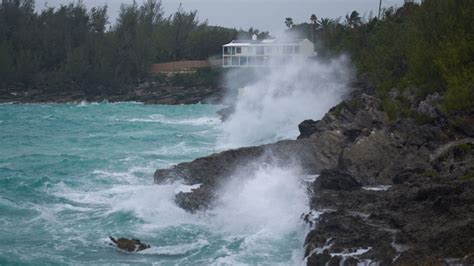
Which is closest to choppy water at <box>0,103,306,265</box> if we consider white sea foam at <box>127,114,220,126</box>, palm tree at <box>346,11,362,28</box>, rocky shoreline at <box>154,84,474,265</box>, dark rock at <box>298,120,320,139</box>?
rocky shoreline at <box>154,84,474,265</box>

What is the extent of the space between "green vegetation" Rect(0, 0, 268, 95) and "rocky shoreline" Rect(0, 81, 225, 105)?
118cm

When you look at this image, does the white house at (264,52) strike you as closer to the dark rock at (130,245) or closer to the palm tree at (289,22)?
the palm tree at (289,22)

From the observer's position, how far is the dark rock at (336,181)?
777 inches

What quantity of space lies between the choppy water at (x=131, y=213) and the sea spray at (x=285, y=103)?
3.48 meters

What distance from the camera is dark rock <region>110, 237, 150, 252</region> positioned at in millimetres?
17234

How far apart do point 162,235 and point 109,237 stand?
1359mm

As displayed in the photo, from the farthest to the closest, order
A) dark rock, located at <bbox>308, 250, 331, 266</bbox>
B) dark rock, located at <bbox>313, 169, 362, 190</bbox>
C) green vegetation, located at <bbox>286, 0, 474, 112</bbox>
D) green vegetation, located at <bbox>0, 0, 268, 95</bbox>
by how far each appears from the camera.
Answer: green vegetation, located at <bbox>0, 0, 268, 95</bbox> < green vegetation, located at <bbox>286, 0, 474, 112</bbox> < dark rock, located at <bbox>313, 169, 362, 190</bbox> < dark rock, located at <bbox>308, 250, 331, 266</bbox>

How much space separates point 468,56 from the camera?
2628 cm

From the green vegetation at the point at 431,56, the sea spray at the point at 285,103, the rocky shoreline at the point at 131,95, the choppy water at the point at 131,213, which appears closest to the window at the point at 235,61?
the rocky shoreline at the point at 131,95

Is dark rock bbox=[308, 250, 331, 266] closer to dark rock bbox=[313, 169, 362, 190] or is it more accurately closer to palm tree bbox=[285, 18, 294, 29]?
dark rock bbox=[313, 169, 362, 190]

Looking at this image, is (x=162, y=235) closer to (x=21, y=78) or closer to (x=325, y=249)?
(x=325, y=249)

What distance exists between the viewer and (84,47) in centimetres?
Answer: 8762

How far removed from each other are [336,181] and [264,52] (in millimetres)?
59077

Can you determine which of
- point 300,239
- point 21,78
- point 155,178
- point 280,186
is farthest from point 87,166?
point 21,78
